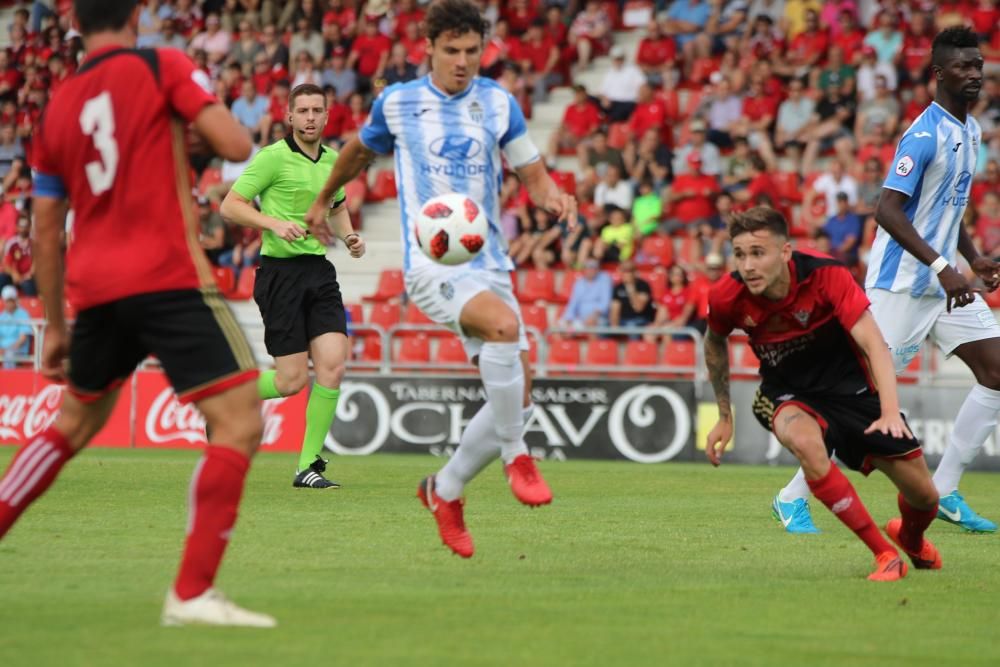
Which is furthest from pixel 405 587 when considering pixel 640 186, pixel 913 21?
pixel 913 21

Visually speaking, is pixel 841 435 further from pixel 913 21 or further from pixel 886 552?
pixel 913 21

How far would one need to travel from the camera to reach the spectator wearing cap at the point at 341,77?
25.3 metres

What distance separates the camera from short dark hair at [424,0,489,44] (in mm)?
7215

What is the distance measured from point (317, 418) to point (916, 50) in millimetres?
12810

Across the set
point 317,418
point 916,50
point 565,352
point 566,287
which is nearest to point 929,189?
point 317,418

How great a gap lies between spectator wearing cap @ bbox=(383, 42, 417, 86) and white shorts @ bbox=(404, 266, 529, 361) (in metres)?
17.1

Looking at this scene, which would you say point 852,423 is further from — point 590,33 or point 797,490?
point 590,33

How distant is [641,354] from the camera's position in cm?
1830

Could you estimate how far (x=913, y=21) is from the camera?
21.8m

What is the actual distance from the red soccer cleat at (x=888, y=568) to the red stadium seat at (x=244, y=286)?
16090mm

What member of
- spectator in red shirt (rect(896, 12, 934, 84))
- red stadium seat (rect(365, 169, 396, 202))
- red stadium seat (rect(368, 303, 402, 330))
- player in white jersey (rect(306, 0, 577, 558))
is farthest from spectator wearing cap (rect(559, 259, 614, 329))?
player in white jersey (rect(306, 0, 577, 558))

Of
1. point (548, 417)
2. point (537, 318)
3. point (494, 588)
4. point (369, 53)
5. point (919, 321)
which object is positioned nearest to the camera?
point (494, 588)

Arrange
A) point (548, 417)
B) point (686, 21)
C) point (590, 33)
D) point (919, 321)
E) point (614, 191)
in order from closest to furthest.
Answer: point (919, 321), point (548, 417), point (614, 191), point (686, 21), point (590, 33)

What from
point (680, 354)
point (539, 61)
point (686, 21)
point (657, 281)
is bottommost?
point (680, 354)
